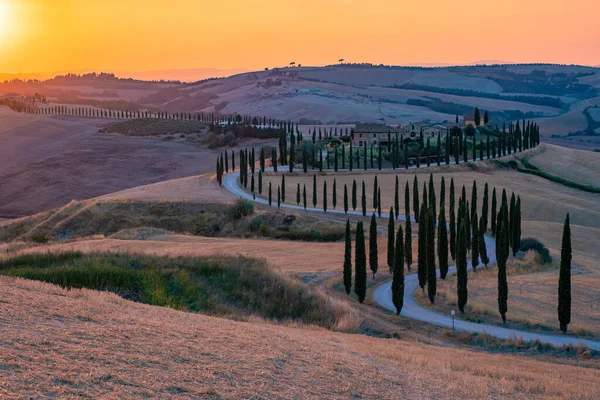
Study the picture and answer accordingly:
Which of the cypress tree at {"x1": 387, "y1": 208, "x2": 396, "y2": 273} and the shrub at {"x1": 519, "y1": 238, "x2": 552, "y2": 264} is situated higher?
the cypress tree at {"x1": 387, "y1": 208, "x2": 396, "y2": 273}

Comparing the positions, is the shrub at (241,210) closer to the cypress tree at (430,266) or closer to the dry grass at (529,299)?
the dry grass at (529,299)

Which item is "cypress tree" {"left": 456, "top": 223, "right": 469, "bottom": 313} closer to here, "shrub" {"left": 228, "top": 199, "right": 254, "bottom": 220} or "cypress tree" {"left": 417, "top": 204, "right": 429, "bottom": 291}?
"cypress tree" {"left": 417, "top": 204, "right": 429, "bottom": 291}

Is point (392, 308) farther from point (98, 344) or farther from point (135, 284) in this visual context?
point (98, 344)

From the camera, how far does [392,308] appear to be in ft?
132

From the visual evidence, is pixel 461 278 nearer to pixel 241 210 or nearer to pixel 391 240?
pixel 391 240

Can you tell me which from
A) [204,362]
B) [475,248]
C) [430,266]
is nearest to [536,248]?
[475,248]

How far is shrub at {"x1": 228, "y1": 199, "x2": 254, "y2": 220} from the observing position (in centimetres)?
7588

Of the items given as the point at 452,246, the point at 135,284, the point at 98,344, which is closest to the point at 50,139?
the point at 452,246

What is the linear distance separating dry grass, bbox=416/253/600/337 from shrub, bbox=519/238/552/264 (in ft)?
12.1

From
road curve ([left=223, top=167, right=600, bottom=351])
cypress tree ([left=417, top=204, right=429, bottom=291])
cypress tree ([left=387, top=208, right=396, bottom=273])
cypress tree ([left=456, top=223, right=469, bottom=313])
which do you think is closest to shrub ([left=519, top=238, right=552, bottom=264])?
road curve ([left=223, top=167, right=600, bottom=351])

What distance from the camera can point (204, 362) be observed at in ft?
61.1

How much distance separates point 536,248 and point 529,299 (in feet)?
51.2

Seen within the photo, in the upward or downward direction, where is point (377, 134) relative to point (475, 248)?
upward

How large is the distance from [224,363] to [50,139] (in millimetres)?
163954
